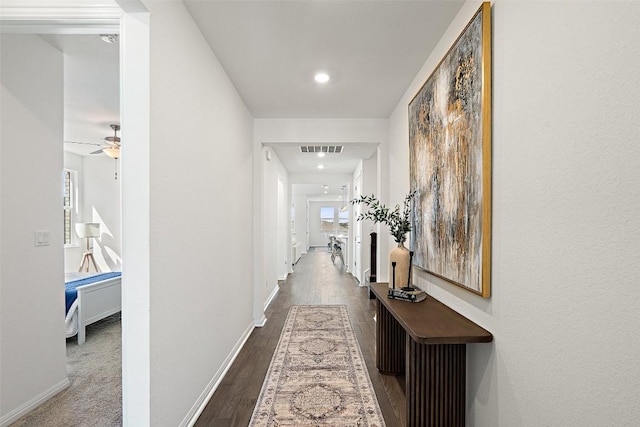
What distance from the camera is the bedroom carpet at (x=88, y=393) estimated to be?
2145 mm

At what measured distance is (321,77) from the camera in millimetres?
2898

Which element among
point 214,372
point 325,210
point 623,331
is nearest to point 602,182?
point 623,331

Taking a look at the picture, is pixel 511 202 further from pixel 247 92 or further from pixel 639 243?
pixel 247 92

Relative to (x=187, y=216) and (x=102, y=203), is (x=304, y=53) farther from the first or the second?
(x=102, y=203)

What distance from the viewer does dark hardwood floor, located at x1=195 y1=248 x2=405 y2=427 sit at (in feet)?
7.06

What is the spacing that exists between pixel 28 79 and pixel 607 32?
3.23m

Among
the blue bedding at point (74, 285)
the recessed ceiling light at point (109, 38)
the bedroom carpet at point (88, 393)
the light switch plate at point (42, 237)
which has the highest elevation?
the recessed ceiling light at point (109, 38)

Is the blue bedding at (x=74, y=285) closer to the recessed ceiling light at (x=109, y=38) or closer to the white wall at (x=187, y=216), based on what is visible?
the white wall at (x=187, y=216)

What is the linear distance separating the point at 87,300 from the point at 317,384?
2.75 m

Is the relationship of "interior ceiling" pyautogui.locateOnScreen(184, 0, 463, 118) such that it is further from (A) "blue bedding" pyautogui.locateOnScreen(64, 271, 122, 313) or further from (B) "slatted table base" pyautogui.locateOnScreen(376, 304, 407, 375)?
(A) "blue bedding" pyautogui.locateOnScreen(64, 271, 122, 313)

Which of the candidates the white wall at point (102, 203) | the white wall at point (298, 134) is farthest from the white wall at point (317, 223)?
the white wall at point (298, 134)

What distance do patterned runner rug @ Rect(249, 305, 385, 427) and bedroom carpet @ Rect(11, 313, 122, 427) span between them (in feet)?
3.44

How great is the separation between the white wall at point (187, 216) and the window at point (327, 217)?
1411 cm

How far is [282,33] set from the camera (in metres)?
2.22
